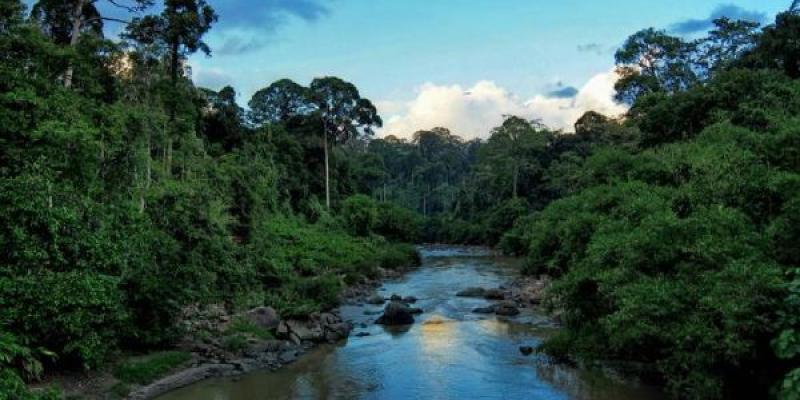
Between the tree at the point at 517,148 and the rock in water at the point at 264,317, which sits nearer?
the rock in water at the point at 264,317

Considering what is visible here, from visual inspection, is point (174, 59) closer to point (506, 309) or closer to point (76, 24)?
point (76, 24)

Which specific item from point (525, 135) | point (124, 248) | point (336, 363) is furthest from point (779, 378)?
point (525, 135)

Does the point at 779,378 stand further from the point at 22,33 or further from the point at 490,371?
the point at 22,33

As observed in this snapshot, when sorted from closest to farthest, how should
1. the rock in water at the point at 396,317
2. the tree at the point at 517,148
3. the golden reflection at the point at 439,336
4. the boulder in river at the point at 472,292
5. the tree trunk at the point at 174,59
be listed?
the golden reflection at the point at 439,336
the rock in water at the point at 396,317
the tree trunk at the point at 174,59
the boulder in river at the point at 472,292
the tree at the point at 517,148

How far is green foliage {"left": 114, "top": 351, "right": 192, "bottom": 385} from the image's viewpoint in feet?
55.6

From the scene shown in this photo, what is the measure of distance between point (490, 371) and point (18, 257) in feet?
43.9

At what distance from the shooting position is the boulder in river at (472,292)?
3431 centimetres

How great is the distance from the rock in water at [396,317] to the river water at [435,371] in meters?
0.63

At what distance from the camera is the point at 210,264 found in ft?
73.4

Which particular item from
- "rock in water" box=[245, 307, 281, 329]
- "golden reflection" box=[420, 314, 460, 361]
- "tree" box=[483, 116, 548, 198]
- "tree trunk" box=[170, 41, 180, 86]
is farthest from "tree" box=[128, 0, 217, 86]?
"tree" box=[483, 116, 548, 198]

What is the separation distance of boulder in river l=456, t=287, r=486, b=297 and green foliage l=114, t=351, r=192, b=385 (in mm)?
18397

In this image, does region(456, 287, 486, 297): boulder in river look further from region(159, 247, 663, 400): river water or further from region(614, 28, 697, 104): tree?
region(614, 28, 697, 104): tree

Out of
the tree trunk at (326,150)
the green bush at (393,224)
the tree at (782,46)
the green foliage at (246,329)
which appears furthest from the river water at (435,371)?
the green bush at (393,224)

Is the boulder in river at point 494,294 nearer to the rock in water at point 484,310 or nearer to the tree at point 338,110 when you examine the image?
the rock in water at point 484,310
